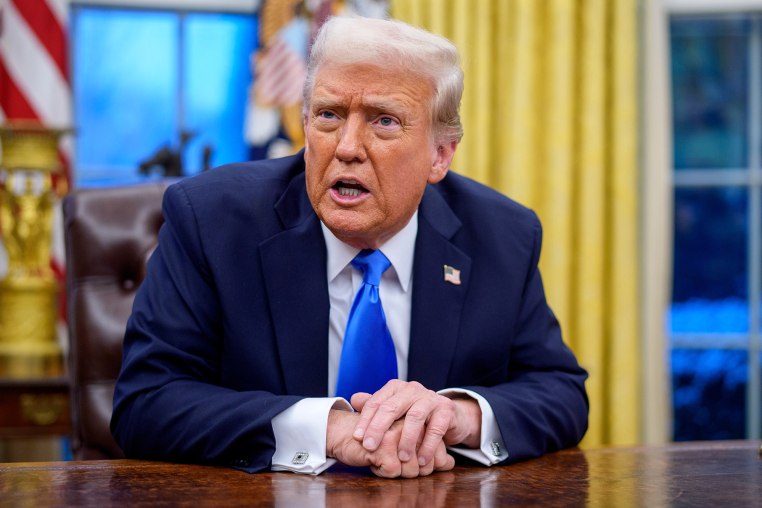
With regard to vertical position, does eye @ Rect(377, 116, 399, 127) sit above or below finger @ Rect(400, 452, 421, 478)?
above

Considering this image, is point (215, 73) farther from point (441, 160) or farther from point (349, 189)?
point (349, 189)

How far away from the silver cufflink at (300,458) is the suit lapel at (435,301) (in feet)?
1.24

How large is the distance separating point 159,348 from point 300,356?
25 cm

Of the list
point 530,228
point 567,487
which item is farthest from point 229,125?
point 567,487

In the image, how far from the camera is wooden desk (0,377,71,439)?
9.20 ft

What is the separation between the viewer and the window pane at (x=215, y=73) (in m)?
3.92

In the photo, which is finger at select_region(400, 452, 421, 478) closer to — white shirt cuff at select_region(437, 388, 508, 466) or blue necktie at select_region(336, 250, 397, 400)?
white shirt cuff at select_region(437, 388, 508, 466)

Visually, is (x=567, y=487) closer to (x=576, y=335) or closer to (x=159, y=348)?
(x=159, y=348)

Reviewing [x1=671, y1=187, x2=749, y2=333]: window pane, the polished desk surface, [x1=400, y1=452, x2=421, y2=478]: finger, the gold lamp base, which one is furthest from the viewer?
[x1=671, y1=187, x2=749, y2=333]: window pane

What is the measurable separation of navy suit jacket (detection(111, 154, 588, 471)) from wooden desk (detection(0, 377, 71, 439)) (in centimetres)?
117

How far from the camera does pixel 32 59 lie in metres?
3.60

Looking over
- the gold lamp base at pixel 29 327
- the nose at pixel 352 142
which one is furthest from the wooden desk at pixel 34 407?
the nose at pixel 352 142

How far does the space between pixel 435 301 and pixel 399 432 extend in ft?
1.40

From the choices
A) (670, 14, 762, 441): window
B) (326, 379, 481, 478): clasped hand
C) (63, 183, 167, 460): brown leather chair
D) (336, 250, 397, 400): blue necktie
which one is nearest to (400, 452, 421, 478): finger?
(326, 379, 481, 478): clasped hand
